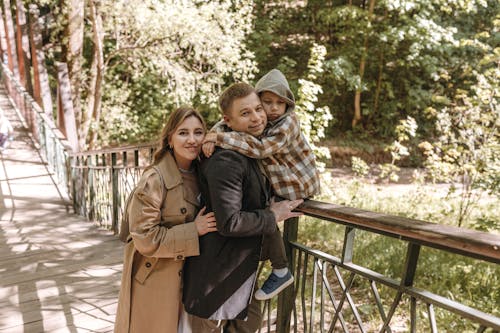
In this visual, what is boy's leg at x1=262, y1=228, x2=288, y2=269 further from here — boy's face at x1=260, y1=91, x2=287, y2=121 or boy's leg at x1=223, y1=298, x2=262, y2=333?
boy's face at x1=260, y1=91, x2=287, y2=121

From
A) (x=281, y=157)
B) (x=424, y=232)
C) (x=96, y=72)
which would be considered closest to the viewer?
(x=424, y=232)

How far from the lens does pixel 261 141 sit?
75.0 inches

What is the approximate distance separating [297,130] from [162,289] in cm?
95

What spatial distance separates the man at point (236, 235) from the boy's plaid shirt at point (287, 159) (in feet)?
0.15

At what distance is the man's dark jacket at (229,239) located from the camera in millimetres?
1786

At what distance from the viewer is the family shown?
6.07ft

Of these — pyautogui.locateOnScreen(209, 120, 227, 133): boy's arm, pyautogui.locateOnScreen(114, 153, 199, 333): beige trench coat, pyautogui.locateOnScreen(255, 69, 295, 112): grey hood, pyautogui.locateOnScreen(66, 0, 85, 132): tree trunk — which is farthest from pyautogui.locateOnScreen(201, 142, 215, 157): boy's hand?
pyautogui.locateOnScreen(66, 0, 85, 132): tree trunk

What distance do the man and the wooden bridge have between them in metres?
1.56

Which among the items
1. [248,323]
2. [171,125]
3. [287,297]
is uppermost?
[171,125]

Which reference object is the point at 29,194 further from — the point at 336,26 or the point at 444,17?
the point at 444,17

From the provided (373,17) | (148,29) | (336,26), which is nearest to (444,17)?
(373,17)

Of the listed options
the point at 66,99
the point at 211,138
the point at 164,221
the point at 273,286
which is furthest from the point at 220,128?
the point at 66,99

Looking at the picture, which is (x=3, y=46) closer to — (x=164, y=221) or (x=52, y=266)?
(x=52, y=266)

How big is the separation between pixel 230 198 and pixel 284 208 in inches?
11.4
